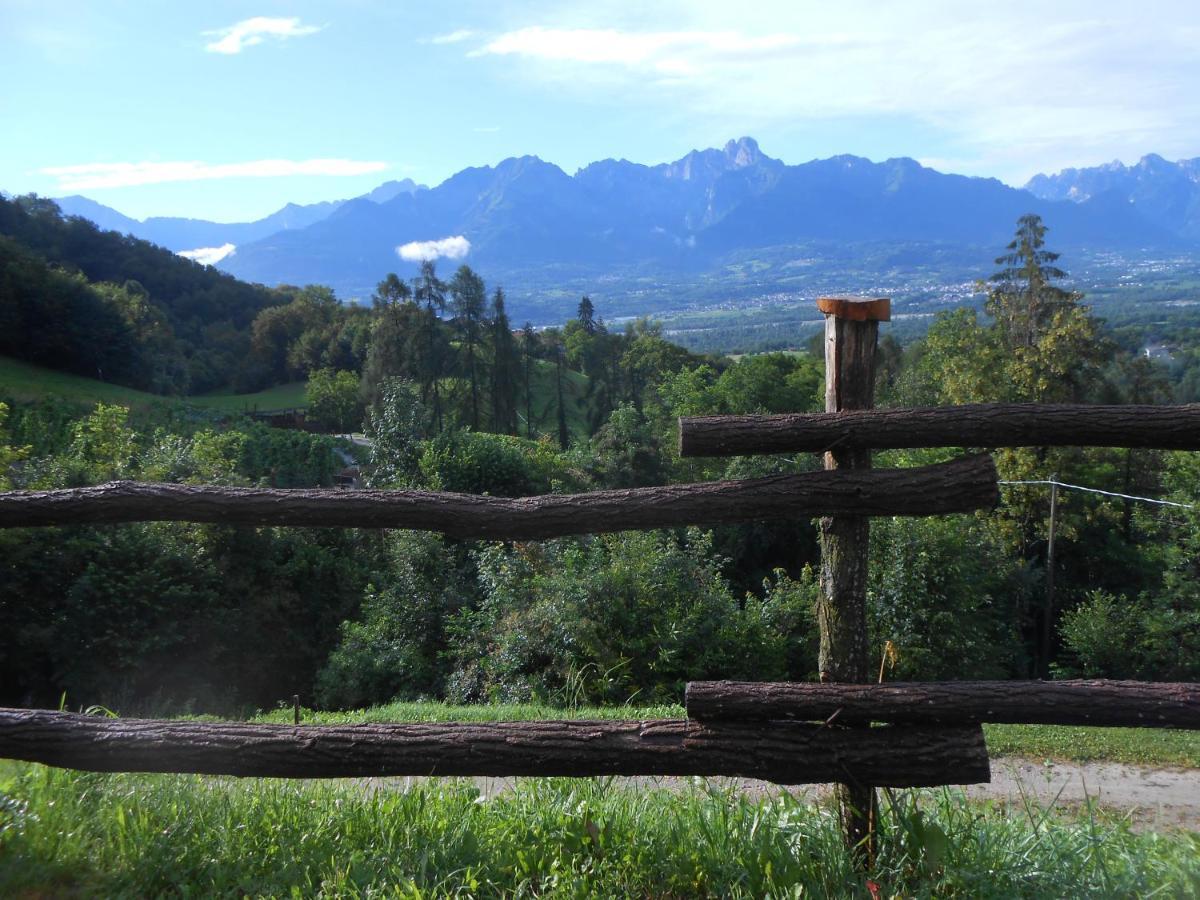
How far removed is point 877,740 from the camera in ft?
10.5

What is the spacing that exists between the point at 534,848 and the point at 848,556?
1563 mm

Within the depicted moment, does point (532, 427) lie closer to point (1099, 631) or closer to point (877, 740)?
point (1099, 631)

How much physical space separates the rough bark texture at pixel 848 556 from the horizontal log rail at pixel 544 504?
14 centimetres

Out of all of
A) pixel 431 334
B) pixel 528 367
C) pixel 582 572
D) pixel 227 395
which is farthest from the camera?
pixel 227 395

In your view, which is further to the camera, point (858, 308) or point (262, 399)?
point (262, 399)

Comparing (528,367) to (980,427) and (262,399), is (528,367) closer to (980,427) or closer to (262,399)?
(262,399)

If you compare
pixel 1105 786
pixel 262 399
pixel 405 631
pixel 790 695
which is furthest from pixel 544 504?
pixel 262 399

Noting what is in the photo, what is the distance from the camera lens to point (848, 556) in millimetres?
3424

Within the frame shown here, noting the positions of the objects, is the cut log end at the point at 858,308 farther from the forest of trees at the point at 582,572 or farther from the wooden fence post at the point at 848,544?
the forest of trees at the point at 582,572

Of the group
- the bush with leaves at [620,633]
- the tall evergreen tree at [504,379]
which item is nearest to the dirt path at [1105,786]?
the bush with leaves at [620,633]

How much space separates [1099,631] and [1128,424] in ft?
91.5

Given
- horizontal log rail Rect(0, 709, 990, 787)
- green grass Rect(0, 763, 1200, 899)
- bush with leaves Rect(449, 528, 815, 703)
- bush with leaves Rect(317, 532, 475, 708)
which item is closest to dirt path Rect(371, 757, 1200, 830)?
green grass Rect(0, 763, 1200, 899)

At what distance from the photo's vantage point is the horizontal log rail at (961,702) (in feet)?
10.1

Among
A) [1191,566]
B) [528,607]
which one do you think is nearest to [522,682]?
[528,607]
